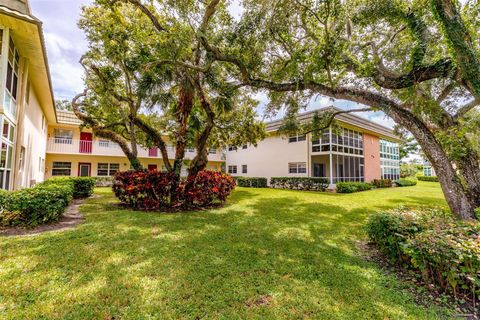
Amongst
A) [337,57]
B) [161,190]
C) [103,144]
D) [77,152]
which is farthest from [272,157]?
[77,152]

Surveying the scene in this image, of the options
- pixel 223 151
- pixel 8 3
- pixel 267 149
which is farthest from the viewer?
pixel 223 151

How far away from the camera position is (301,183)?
62.0 feet

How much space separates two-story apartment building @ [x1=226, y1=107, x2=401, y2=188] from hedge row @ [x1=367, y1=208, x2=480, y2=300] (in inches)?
552

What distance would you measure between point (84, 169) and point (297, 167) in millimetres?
21257

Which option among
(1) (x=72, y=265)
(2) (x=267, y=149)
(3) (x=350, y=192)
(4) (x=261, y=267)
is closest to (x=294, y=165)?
(2) (x=267, y=149)

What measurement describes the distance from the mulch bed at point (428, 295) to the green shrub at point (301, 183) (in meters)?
13.9

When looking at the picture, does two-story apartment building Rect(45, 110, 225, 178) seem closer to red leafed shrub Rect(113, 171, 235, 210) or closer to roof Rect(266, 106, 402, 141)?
red leafed shrub Rect(113, 171, 235, 210)

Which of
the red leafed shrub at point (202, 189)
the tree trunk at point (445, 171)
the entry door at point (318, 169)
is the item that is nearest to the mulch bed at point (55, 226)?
the red leafed shrub at point (202, 189)

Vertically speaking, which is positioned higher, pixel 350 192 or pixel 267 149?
pixel 267 149

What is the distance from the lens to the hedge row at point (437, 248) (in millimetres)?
3037

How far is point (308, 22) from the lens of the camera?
7.27 meters

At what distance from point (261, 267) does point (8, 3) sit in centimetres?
962

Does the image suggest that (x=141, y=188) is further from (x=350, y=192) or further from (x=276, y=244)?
(x=350, y=192)

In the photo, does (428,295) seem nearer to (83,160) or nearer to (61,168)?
(83,160)
